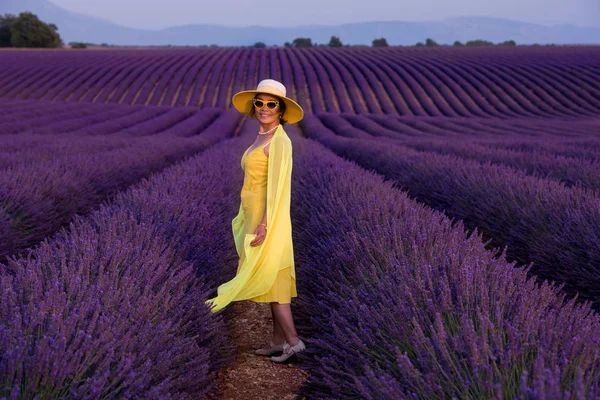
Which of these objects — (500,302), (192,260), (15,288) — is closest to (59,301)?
(15,288)

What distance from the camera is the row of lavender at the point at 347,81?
2603cm

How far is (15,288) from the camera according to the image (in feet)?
6.61

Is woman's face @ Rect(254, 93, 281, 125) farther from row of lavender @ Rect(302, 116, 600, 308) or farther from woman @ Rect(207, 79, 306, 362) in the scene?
row of lavender @ Rect(302, 116, 600, 308)

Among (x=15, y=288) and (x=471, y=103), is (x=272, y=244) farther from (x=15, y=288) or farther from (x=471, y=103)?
(x=471, y=103)

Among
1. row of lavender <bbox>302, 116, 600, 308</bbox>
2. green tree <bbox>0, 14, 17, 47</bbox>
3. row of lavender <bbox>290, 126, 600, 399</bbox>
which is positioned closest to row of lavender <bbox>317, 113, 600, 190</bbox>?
row of lavender <bbox>302, 116, 600, 308</bbox>

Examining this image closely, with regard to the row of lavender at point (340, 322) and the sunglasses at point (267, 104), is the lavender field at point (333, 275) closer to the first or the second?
the row of lavender at point (340, 322)

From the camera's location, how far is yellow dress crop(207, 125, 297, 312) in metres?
2.74

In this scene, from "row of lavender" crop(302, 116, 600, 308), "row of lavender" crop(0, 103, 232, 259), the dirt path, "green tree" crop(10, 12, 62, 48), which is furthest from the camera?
"green tree" crop(10, 12, 62, 48)

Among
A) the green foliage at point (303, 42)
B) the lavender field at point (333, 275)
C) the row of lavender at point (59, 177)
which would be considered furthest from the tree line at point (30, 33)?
the lavender field at point (333, 275)

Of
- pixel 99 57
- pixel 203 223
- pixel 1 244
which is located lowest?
pixel 1 244

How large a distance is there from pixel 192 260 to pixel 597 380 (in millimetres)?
2060

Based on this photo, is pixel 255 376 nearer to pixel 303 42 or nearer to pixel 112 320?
pixel 112 320

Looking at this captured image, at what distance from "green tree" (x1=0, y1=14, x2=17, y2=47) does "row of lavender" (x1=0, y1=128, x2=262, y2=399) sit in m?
57.8

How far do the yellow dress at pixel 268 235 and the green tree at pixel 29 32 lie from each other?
5407 cm
